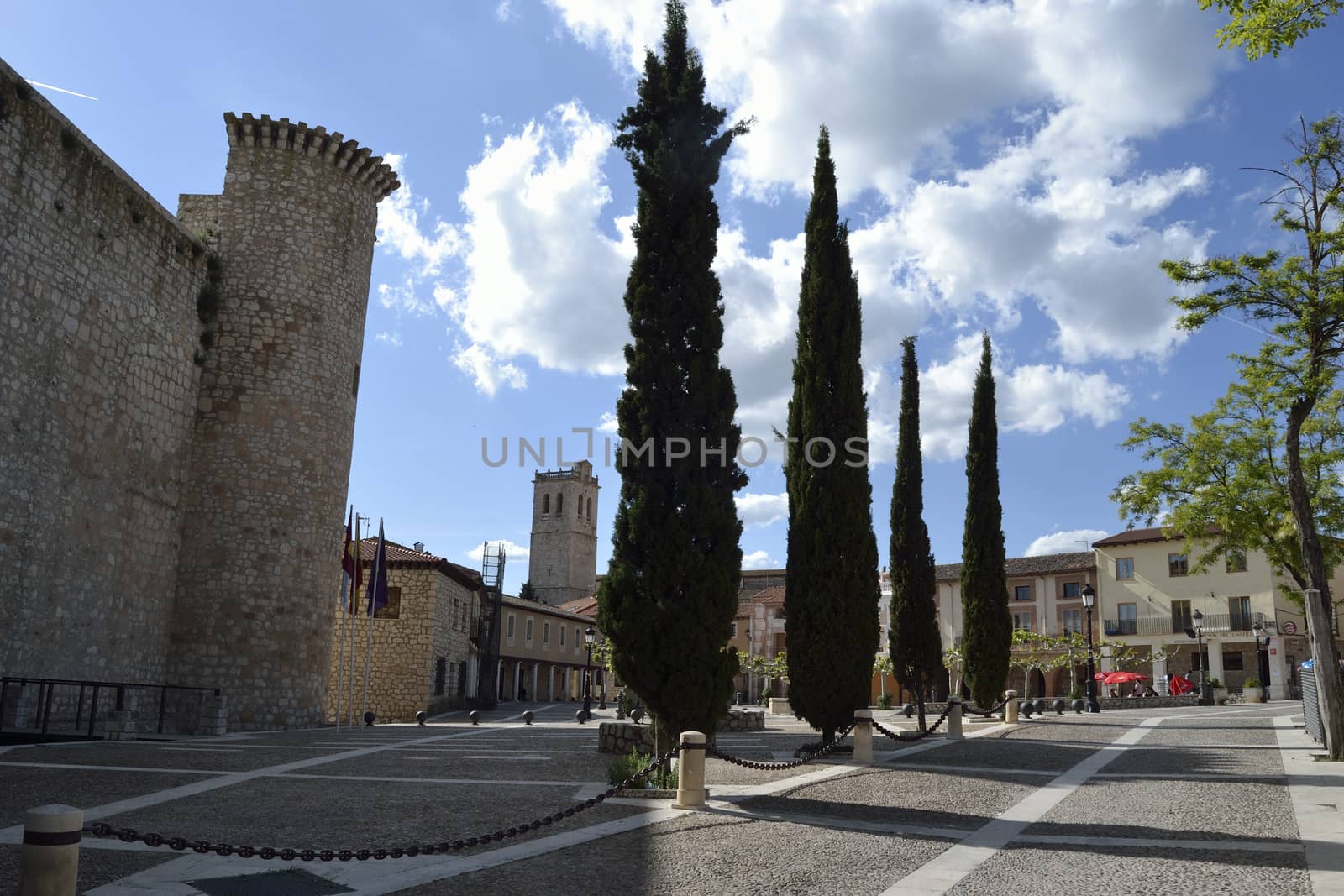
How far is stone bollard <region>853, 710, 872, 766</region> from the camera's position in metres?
13.7

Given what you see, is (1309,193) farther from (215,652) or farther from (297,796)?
(215,652)

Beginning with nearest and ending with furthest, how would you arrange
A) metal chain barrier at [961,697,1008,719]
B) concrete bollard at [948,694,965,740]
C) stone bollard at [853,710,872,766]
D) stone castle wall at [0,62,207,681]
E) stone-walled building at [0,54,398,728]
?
stone bollard at [853,710,872,766], stone castle wall at [0,62,207,681], stone-walled building at [0,54,398,728], concrete bollard at [948,694,965,740], metal chain barrier at [961,697,1008,719]

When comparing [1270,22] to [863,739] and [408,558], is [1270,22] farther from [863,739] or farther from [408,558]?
[408,558]

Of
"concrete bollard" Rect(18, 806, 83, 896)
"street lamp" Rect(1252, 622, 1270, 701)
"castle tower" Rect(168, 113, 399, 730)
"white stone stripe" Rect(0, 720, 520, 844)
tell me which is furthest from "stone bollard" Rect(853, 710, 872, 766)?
"street lamp" Rect(1252, 622, 1270, 701)

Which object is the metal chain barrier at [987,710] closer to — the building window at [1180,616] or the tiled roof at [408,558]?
the tiled roof at [408,558]

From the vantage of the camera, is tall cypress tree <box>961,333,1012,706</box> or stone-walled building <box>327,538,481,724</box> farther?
stone-walled building <box>327,538,481,724</box>

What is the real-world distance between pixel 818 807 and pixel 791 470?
8.07m

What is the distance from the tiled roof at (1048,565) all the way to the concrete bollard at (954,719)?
121 feet

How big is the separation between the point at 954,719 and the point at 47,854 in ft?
54.2

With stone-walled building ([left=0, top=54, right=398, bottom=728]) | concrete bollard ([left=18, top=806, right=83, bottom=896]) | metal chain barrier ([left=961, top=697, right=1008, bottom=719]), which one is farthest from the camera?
metal chain barrier ([left=961, top=697, right=1008, bottom=719])

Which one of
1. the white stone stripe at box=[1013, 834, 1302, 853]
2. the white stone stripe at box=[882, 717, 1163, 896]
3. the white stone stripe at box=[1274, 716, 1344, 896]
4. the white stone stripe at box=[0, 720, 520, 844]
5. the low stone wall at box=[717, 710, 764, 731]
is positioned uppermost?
the white stone stripe at box=[1274, 716, 1344, 896]

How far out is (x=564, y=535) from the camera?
300 feet

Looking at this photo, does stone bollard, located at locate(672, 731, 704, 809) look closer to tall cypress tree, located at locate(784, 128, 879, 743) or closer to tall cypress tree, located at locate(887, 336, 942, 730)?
tall cypress tree, located at locate(784, 128, 879, 743)

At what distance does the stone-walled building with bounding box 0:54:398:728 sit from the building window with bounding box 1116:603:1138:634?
141 ft
